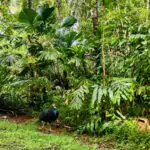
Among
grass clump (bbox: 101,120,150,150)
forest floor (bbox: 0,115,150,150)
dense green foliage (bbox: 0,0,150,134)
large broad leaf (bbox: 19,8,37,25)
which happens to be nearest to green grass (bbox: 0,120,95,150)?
forest floor (bbox: 0,115,150,150)

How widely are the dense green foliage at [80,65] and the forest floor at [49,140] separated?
0.36 m

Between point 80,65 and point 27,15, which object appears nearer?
point 80,65

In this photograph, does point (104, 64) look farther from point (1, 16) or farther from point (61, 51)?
point (1, 16)

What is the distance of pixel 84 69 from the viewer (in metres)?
7.36

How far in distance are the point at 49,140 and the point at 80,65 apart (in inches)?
80.1

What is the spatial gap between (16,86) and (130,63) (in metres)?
3.17

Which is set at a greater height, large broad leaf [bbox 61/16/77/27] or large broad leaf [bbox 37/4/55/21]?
large broad leaf [bbox 37/4/55/21]

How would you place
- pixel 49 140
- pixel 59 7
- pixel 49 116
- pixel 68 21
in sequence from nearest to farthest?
pixel 49 140
pixel 49 116
pixel 68 21
pixel 59 7

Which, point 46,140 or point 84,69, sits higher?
point 84,69

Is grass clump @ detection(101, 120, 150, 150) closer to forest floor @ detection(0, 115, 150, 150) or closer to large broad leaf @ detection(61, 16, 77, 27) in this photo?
forest floor @ detection(0, 115, 150, 150)

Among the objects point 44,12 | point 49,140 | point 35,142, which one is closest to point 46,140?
point 49,140

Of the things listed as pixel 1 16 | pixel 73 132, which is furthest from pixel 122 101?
pixel 1 16

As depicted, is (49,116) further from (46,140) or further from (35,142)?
(35,142)

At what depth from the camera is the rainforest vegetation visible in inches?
259
